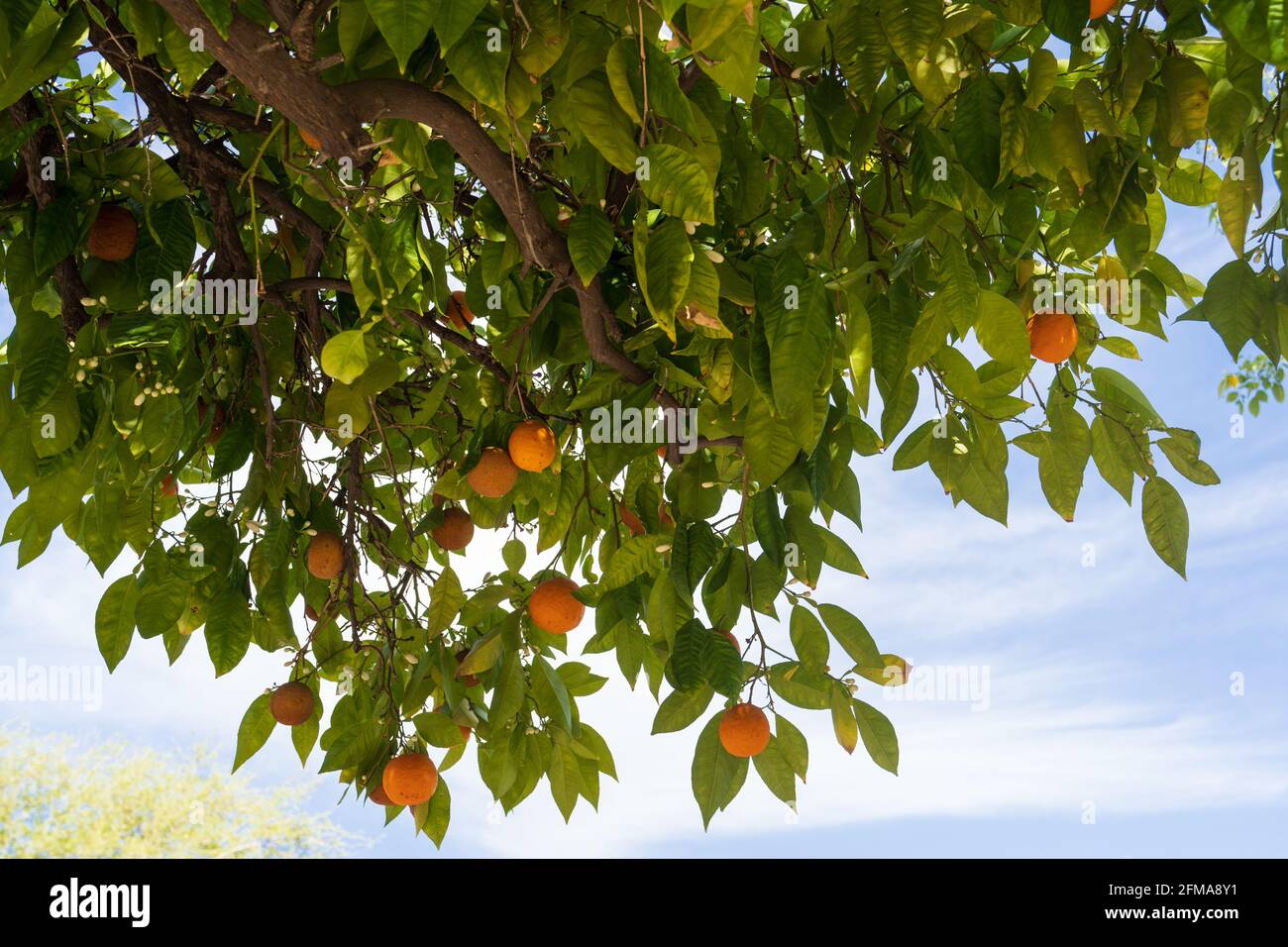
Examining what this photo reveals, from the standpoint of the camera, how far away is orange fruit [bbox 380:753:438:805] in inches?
72.0

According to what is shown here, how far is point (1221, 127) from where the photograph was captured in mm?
1209

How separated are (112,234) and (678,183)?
3.98 feet

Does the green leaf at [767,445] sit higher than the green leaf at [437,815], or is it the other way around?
the green leaf at [767,445]

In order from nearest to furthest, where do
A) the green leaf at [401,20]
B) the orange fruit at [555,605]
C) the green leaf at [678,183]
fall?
the green leaf at [401,20] → the green leaf at [678,183] → the orange fruit at [555,605]

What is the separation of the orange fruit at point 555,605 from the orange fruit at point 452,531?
314 millimetres

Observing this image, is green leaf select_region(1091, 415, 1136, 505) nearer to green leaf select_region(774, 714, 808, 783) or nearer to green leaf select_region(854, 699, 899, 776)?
green leaf select_region(854, 699, 899, 776)

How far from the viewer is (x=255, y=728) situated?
6.66 feet

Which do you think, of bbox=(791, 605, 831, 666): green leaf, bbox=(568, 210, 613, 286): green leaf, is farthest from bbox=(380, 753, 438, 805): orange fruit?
bbox=(568, 210, 613, 286): green leaf

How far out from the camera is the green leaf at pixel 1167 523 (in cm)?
146

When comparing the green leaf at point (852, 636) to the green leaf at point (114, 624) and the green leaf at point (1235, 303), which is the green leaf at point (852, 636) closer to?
the green leaf at point (1235, 303)

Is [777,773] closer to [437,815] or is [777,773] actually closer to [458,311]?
[437,815]

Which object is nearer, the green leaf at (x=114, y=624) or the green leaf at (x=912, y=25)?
the green leaf at (x=912, y=25)

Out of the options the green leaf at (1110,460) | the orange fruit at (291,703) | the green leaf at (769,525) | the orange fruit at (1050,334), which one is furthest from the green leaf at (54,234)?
the green leaf at (1110,460)

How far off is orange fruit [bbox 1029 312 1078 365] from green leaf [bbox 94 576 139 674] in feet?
4.85
